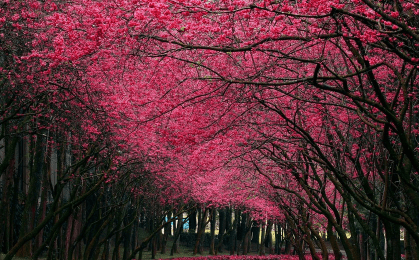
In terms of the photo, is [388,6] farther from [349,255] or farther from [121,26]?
[349,255]

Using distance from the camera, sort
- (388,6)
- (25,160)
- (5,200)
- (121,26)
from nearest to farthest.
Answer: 1. (388,6)
2. (121,26)
3. (5,200)
4. (25,160)

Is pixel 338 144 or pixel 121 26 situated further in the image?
pixel 338 144

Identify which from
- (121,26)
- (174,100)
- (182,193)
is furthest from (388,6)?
(182,193)

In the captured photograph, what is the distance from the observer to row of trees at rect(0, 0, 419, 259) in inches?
284

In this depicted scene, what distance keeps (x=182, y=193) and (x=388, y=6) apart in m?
21.9

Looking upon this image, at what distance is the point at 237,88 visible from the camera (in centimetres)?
924

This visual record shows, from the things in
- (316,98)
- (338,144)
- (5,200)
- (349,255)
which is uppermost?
(316,98)

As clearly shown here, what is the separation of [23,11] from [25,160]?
59.0ft

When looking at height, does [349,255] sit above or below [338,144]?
below

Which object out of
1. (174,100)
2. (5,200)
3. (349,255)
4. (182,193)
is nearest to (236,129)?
(174,100)

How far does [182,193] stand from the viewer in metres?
28.5

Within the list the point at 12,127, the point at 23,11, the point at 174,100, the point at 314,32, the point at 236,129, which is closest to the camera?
the point at 314,32

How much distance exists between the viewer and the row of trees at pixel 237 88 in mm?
7203

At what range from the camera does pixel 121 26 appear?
8.80 m
